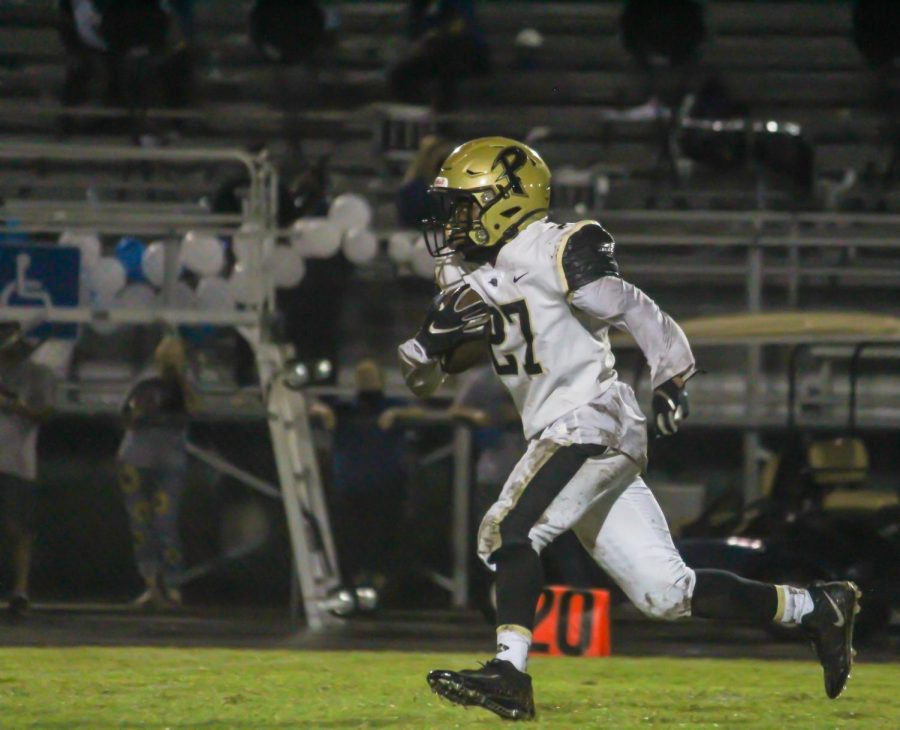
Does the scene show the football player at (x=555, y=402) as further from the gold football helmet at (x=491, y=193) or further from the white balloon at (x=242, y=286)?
the white balloon at (x=242, y=286)

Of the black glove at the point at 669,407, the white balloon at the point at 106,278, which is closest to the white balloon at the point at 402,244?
the white balloon at the point at 106,278

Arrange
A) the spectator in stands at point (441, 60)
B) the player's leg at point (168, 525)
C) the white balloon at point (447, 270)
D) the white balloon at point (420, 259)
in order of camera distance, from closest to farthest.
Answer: the white balloon at point (447, 270), the player's leg at point (168, 525), the white balloon at point (420, 259), the spectator in stands at point (441, 60)

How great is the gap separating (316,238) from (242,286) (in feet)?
3.54

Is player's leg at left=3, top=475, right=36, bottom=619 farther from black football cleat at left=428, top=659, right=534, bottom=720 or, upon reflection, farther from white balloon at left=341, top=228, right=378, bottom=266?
black football cleat at left=428, top=659, right=534, bottom=720

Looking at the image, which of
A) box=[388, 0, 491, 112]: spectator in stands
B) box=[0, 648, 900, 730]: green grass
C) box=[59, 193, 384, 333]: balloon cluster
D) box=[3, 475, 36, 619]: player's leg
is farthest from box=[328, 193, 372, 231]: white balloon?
box=[0, 648, 900, 730]: green grass

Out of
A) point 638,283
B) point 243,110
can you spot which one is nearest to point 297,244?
point 638,283

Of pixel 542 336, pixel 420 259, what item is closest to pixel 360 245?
pixel 420 259

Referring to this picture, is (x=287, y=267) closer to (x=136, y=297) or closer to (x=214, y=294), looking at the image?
(x=214, y=294)

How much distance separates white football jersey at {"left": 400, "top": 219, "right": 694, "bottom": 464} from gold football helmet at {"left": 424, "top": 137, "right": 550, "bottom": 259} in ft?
0.38

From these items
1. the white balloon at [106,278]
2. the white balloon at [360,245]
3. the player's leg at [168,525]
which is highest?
the white balloon at [360,245]

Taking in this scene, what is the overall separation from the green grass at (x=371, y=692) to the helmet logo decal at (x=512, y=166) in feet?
5.20

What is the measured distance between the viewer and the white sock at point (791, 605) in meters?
5.33

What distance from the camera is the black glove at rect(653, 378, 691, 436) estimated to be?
4.85 meters

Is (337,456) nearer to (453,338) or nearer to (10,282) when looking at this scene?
(10,282)
